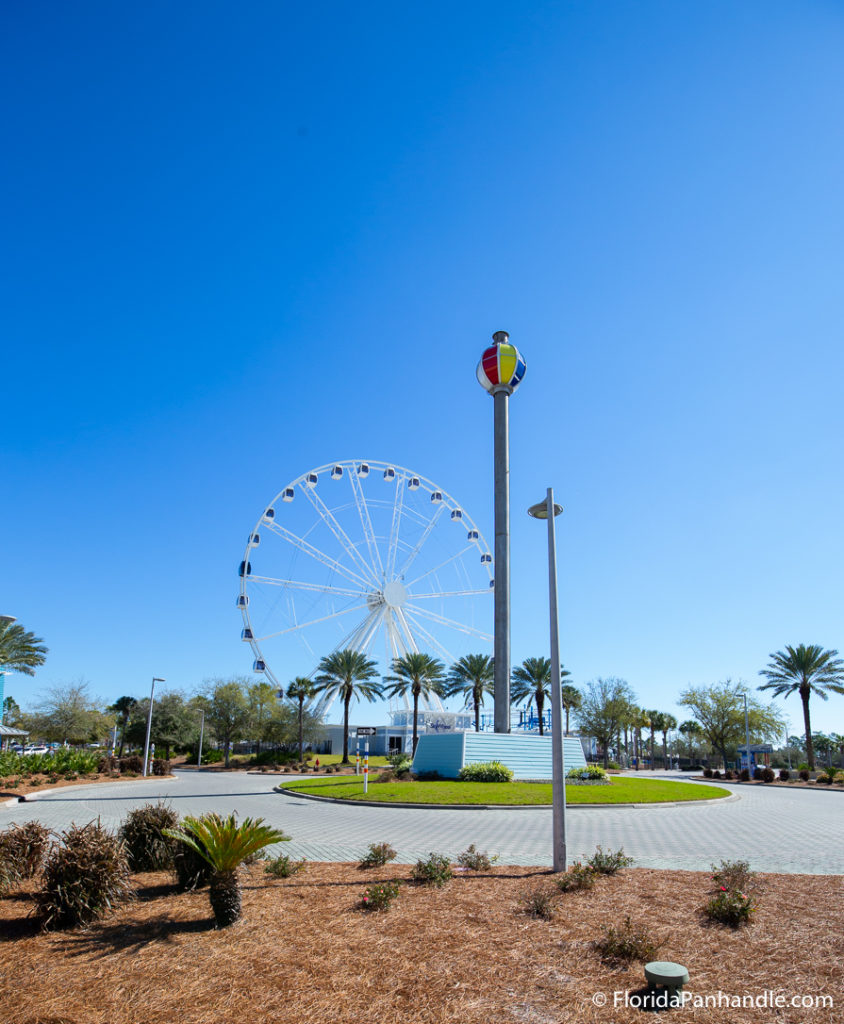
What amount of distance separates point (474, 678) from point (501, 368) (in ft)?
95.5

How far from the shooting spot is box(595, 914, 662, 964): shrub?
19.0ft

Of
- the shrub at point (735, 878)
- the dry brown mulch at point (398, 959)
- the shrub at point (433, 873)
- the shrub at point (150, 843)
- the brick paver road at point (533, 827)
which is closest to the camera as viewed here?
the dry brown mulch at point (398, 959)

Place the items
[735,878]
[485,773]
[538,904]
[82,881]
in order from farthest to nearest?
[485,773]
[735,878]
[538,904]
[82,881]

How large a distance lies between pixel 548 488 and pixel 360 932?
7611 millimetres

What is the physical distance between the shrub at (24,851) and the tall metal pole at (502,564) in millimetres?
27744

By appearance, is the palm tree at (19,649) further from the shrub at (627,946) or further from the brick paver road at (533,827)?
the shrub at (627,946)

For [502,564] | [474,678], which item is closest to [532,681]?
[474,678]

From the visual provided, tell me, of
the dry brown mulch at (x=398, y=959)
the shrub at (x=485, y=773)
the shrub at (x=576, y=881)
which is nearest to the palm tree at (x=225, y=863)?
the dry brown mulch at (x=398, y=959)

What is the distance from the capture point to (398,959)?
589 cm

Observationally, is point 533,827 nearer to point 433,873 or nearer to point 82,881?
point 433,873

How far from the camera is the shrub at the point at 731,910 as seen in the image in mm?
6695

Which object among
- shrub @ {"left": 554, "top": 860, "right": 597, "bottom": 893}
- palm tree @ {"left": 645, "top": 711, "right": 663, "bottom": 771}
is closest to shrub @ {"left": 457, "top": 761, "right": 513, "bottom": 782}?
shrub @ {"left": 554, "top": 860, "right": 597, "bottom": 893}

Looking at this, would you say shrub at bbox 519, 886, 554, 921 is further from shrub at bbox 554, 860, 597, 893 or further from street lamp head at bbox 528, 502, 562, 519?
street lamp head at bbox 528, 502, 562, 519

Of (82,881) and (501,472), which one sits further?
(501,472)
